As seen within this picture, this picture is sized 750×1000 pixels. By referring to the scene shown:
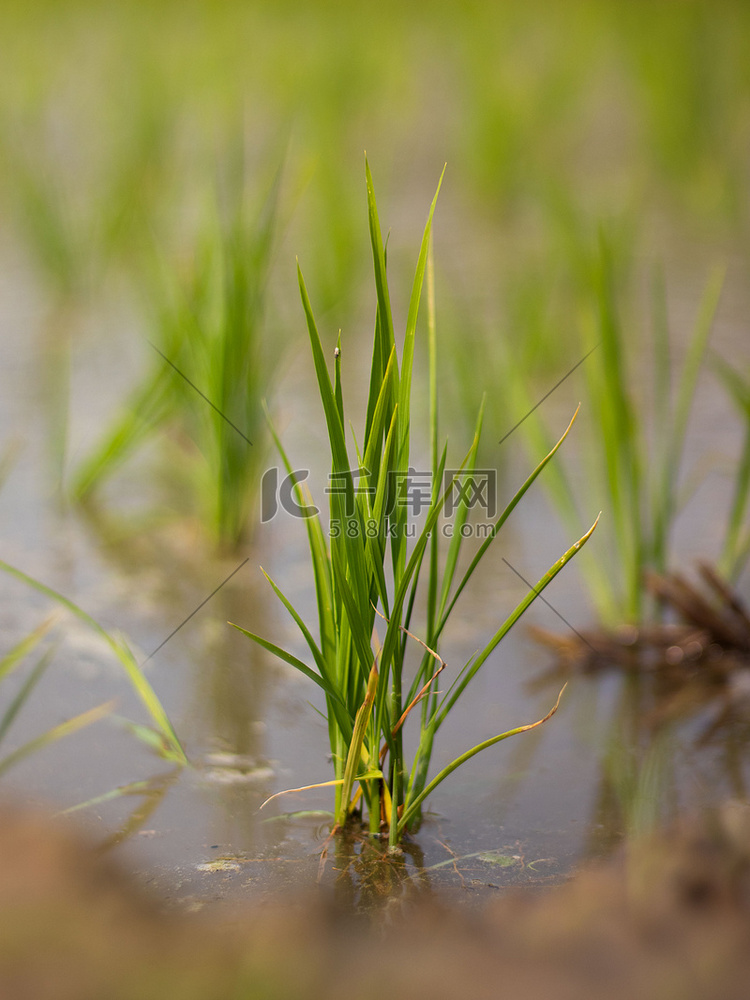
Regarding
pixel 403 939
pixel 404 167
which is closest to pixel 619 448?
pixel 403 939

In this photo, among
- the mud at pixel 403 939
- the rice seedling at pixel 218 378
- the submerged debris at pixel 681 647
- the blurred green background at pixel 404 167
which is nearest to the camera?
the mud at pixel 403 939

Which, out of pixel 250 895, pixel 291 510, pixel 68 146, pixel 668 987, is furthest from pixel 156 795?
pixel 68 146

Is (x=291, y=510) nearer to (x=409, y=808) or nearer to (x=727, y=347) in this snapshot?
(x=409, y=808)

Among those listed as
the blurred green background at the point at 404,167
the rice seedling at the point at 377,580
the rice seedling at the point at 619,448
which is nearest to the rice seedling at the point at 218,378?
the blurred green background at the point at 404,167

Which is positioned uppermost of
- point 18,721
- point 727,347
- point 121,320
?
point 121,320

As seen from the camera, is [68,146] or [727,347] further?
[68,146]

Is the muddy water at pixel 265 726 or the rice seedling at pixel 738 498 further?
the rice seedling at pixel 738 498

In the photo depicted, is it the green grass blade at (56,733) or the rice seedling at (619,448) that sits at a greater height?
the rice seedling at (619,448)

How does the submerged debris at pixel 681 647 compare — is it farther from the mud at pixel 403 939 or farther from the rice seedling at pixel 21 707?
the rice seedling at pixel 21 707
